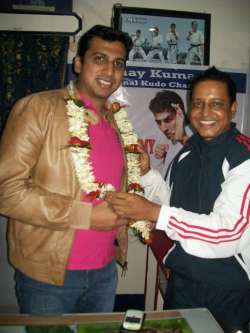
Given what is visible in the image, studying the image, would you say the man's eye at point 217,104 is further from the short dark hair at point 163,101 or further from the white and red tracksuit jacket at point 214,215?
the short dark hair at point 163,101

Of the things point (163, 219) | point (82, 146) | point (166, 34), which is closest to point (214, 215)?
point (163, 219)

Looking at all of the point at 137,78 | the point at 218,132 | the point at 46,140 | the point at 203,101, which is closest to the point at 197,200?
the point at 218,132

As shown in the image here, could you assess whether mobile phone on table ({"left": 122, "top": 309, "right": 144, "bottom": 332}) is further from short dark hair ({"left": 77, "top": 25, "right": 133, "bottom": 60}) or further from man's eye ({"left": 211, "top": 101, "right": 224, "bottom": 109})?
short dark hair ({"left": 77, "top": 25, "right": 133, "bottom": 60})

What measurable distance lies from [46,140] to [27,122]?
0.13 m

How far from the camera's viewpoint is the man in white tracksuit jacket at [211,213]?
1.65 metres

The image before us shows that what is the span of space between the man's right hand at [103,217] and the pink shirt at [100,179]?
0.10 metres

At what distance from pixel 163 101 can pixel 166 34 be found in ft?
2.17

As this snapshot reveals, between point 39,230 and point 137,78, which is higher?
point 137,78

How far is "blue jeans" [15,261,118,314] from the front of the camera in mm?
1763

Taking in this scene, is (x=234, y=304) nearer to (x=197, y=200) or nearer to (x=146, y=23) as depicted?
(x=197, y=200)

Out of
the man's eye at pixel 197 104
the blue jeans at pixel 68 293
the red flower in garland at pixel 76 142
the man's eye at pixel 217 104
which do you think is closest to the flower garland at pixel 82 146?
the red flower in garland at pixel 76 142

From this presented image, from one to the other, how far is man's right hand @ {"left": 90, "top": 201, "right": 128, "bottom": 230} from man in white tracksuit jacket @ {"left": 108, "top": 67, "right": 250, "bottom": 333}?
0.04 metres

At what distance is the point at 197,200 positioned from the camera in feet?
5.96

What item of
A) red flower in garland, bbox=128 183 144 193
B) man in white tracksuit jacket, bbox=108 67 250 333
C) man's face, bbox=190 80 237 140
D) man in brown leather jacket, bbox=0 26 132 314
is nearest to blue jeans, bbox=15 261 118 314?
man in brown leather jacket, bbox=0 26 132 314
